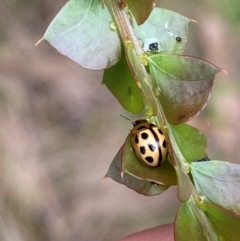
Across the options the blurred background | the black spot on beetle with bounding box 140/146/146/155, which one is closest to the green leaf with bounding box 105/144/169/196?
the black spot on beetle with bounding box 140/146/146/155

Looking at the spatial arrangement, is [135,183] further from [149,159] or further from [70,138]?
[70,138]

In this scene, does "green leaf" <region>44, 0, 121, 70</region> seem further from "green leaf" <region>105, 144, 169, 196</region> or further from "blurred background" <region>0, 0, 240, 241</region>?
"blurred background" <region>0, 0, 240, 241</region>

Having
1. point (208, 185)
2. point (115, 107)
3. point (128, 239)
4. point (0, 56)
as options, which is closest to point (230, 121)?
point (115, 107)

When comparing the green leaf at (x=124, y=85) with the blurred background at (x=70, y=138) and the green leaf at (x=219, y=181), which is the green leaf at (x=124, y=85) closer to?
the green leaf at (x=219, y=181)

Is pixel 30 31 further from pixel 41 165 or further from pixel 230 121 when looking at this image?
pixel 230 121

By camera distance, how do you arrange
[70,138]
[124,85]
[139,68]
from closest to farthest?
[139,68] < [124,85] < [70,138]

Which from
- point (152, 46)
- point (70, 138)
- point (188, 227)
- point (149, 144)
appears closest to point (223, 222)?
point (188, 227)
